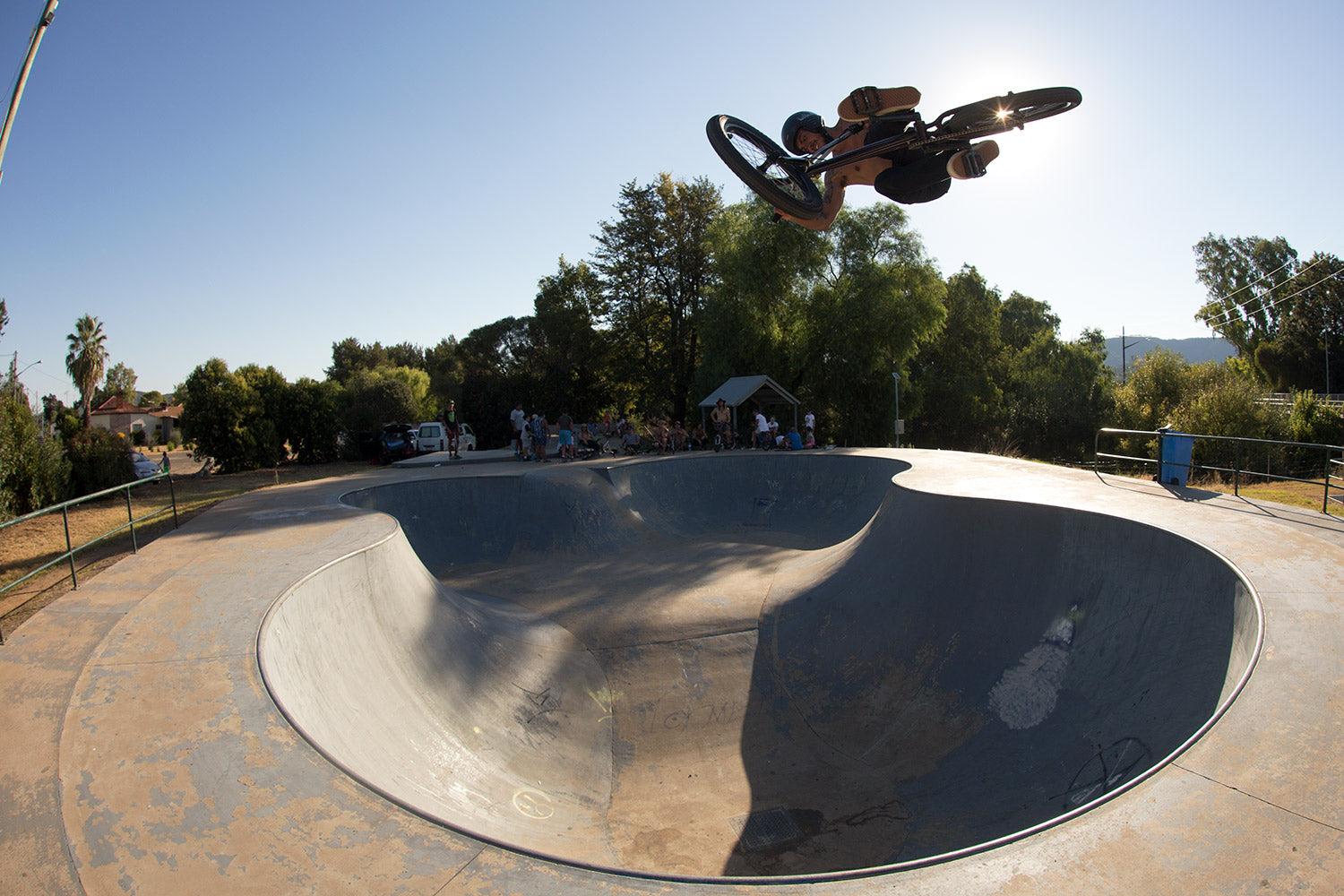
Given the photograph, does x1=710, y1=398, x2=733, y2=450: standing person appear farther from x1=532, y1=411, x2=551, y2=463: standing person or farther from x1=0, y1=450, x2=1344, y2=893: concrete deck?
x1=0, y1=450, x2=1344, y2=893: concrete deck

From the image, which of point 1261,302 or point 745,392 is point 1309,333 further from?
point 745,392

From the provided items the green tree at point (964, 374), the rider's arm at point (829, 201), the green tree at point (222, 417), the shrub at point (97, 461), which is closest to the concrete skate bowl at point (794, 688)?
the rider's arm at point (829, 201)

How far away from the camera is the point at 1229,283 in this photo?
5819 centimetres

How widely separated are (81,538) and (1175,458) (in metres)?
15.7

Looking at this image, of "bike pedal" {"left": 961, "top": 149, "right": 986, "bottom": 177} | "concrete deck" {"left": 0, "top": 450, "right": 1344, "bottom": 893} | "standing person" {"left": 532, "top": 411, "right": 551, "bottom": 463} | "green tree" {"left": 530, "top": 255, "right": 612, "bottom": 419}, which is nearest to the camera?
"concrete deck" {"left": 0, "top": 450, "right": 1344, "bottom": 893}

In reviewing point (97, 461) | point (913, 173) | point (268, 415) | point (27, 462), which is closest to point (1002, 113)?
point (913, 173)

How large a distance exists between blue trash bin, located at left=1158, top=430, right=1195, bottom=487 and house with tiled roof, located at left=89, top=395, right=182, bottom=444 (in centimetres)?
7679

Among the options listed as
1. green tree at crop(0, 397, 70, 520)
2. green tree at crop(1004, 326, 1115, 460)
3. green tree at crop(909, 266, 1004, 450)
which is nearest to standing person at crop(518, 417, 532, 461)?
green tree at crop(0, 397, 70, 520)

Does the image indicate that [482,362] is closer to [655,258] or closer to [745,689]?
[655,258]

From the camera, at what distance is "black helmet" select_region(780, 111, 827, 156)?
6.96 metres

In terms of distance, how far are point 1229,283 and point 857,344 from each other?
49.7 meters

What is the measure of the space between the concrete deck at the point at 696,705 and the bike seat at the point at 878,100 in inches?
175

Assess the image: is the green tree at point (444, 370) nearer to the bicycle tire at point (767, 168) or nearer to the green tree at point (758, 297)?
the green tree at point (758, 297)

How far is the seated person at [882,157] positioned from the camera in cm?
598
